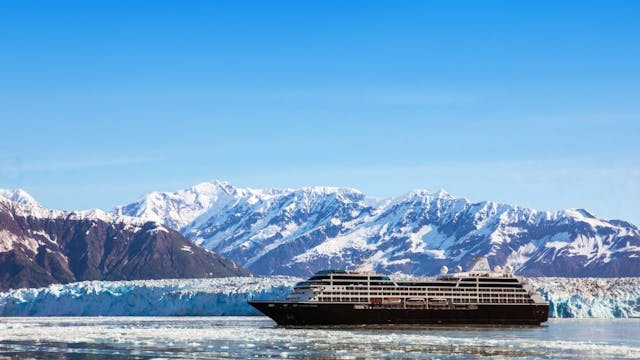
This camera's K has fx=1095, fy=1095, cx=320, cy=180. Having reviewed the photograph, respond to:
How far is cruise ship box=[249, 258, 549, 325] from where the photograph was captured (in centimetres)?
11575

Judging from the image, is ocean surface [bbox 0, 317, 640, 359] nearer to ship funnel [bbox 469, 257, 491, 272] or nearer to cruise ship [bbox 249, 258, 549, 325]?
cruise ship [bbox 249, 258, 549, 325]

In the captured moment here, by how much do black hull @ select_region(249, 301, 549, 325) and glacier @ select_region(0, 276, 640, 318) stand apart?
3877cm

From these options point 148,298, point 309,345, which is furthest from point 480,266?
point 148,298

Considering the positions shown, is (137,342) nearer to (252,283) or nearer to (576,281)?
(252,283)

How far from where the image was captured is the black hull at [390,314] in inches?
4535

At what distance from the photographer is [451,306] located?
122000 millimetres

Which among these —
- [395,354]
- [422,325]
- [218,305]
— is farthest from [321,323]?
[218,305]

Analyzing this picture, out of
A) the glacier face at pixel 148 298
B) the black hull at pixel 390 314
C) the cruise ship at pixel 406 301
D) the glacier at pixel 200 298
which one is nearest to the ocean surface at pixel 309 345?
the black hull at pixel 390 314

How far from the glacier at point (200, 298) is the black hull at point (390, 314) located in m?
38.8

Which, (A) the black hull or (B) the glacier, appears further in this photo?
(B) the glacier

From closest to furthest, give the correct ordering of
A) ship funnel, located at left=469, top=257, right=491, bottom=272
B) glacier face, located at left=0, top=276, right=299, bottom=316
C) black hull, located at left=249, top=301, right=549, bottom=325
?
black hull, located at left=249, top=301, right=549, bottom=325, ship funnel, located at left=469, top=257, right=491, bottom=272, glacier face, located at left=0, top=276, right=299, bottom=316

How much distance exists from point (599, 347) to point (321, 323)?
42.3 meters

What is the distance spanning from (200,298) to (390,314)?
61.4 meters

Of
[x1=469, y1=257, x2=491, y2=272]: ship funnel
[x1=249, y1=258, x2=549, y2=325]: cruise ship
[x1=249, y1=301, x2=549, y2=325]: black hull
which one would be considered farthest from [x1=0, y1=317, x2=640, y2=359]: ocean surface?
[x1=469, y1=257, x2=491, y2=272]: ship funnel
